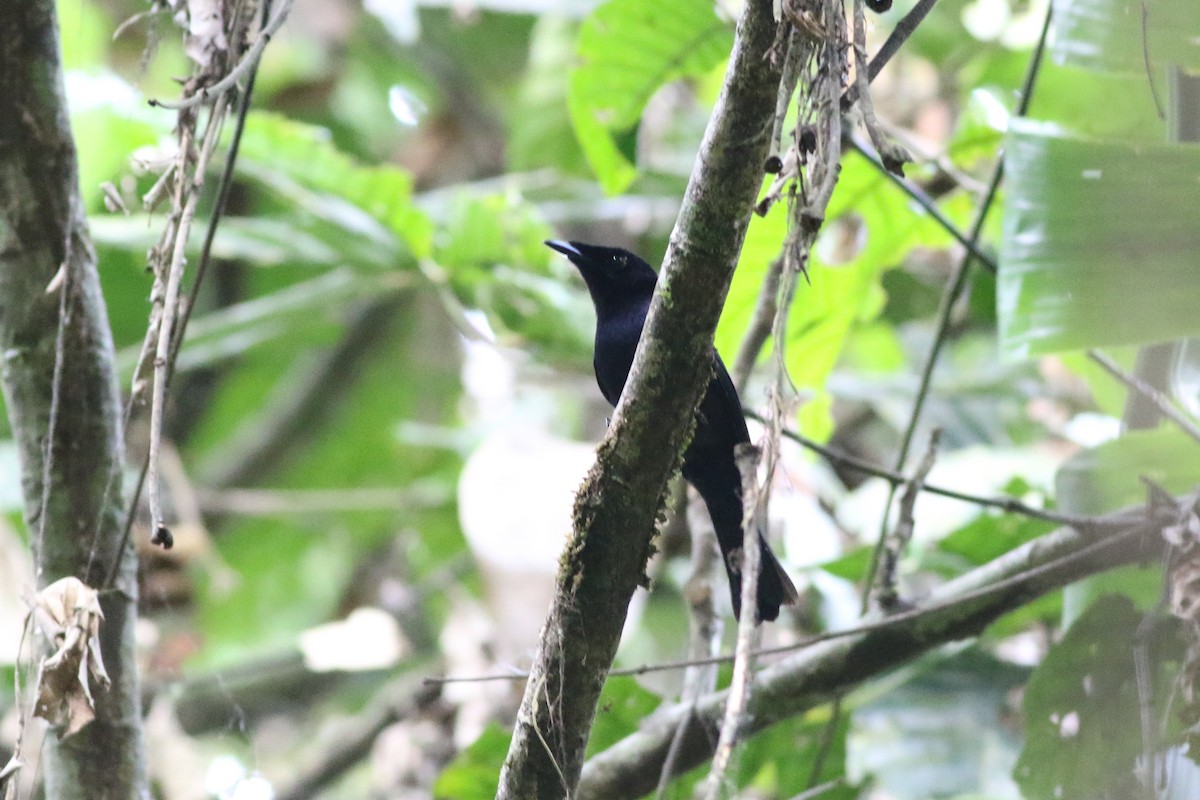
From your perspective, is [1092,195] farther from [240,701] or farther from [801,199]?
[240,701]

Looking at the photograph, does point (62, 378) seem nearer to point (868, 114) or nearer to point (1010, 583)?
point (868, 114)

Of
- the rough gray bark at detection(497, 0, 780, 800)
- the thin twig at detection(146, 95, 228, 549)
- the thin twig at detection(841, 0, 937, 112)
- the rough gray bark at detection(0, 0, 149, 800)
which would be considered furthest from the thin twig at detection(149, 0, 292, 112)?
the thin twig at detection(841, 0, 937, 112)

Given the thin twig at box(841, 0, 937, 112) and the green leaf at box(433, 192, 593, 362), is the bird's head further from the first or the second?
the thin twig at box(841, 0, 937, 112)

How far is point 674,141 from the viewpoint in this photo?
19.2 feet

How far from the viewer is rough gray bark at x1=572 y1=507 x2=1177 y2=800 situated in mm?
2799

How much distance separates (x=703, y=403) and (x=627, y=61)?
1.07 m

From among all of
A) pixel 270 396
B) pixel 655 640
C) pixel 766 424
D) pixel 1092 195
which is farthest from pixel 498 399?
pixel 766 424

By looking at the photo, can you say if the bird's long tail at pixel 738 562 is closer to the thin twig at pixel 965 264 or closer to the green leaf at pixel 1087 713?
the thin twig at pixel 965 264

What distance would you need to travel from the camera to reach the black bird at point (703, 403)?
2.80 meters

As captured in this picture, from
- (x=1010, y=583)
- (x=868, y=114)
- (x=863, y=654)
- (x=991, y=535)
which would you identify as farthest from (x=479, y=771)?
(x=868, y=114)

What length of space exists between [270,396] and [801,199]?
21.3ft

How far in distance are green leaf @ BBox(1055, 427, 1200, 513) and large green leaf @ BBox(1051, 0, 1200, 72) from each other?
0.87 metres

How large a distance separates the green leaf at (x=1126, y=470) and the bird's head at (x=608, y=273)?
46.7 inches

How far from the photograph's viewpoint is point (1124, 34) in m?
2.74
